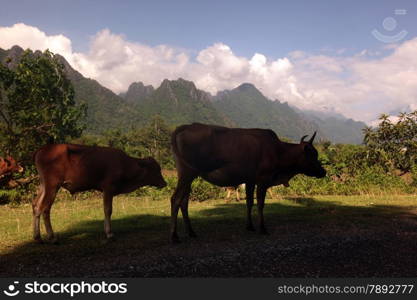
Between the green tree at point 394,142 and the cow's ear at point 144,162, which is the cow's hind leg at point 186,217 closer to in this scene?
the cow's ear at point 144,162

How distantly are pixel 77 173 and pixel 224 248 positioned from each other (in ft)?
12.5

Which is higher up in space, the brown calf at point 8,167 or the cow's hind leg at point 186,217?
the brown calf at point 8,167

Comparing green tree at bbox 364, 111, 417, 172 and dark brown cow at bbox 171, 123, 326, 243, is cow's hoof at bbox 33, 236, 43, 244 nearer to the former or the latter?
dark brown cow at bbox 171, 123, 326, 243

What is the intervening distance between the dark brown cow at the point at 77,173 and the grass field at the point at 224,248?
2.67 ft

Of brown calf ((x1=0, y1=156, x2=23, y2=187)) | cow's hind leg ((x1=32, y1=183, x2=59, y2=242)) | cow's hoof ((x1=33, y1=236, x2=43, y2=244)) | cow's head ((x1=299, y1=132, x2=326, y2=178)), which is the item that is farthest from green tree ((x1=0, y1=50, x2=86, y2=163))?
cow's head ((x1=299, y1=132, x2=326, y2=178))

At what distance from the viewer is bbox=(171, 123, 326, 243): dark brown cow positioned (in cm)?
823

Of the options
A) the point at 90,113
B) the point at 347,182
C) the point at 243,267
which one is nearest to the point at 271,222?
the point at 243,267

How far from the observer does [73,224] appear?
413 inches

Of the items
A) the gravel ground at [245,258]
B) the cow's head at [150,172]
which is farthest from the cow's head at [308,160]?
the cow's head at [150,172]

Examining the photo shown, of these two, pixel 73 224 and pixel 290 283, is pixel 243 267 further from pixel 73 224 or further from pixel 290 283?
pixel 73 224

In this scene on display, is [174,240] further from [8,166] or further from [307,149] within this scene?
[8,166]

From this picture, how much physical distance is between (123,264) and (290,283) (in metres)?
3.00

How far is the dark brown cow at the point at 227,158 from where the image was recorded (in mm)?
8227

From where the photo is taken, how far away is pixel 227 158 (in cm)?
857
